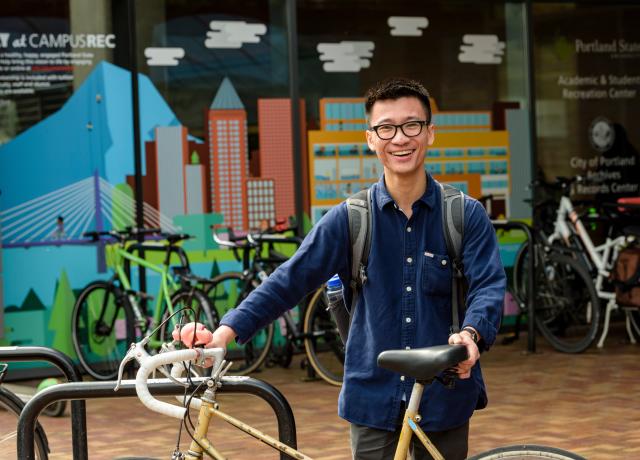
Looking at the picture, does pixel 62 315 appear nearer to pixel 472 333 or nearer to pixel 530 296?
pixel 530 296

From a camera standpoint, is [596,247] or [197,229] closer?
[197,229]

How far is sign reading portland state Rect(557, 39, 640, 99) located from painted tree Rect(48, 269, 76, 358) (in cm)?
509

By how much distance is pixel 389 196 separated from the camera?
3957mm

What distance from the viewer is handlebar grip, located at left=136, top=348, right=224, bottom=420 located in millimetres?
3480

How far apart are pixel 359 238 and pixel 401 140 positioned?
1.10ft

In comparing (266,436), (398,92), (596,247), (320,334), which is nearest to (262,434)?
(266,436)

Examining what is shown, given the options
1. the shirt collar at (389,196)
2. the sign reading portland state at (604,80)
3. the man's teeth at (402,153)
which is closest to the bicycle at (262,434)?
the shirt collar at (389,196)

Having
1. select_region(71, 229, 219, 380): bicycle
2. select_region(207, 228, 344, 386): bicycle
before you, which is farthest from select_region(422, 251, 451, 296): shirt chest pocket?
select_region(71, 229, 219, 380): bicycle

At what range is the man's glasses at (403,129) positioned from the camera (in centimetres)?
387

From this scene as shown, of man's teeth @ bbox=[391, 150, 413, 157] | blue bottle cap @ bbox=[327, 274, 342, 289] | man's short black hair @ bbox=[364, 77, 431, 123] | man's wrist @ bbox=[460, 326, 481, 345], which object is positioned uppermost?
man's short black hair @ bbox=[364, 77, 431, 123]

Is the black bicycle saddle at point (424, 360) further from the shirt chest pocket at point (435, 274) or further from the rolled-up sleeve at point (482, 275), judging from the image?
the shirt chest pocket at point (435, 274)

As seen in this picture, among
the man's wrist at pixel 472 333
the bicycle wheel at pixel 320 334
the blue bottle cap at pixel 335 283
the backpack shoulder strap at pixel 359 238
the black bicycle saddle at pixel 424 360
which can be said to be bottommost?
the bicycle wheel at pixel 320 334

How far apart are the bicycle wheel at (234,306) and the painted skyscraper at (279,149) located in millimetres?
934

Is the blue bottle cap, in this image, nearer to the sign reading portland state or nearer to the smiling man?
the smiling man
